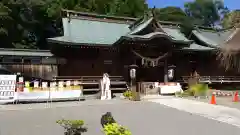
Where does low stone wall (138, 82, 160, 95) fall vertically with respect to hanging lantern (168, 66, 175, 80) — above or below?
below

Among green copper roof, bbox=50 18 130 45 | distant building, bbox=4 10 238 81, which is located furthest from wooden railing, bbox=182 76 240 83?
green copper roof, bbox=50 18 130 45

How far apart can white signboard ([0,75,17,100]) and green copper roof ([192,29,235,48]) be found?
64.0 feet

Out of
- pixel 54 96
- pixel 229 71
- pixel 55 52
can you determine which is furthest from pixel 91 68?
pixel 229 71

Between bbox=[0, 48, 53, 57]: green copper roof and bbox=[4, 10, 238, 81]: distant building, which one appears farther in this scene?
bbox=[0, 48, 53, 57]: green copper roof

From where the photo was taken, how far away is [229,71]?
26.4m

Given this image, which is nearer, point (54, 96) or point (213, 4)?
point (54, 96)

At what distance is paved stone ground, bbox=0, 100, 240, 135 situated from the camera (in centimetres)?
789

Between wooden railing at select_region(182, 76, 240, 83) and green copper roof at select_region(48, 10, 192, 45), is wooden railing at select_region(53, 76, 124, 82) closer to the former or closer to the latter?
green copper roof at select_region(48, 10, 192, 45)

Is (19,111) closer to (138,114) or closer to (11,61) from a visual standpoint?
(138,114)

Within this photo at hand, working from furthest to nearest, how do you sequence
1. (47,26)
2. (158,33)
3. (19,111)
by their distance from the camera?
(47,26)
(158,33)
(19,111)

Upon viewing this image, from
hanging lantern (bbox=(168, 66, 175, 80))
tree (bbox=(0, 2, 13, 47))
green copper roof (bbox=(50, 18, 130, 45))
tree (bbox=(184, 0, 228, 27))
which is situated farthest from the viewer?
tree (bbox=(184, 0, 228, 27))

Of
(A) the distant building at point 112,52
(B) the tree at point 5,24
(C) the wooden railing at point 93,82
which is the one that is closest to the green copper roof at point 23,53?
(A) the distant building at point 112,52

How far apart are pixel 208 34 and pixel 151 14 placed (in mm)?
11248

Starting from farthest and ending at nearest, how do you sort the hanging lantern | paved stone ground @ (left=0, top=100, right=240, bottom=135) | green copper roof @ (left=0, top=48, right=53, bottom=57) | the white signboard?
green copper roof @ (left=0, top=48, right=53, bottom=57)
the hanging lantern
the white signboard
paved stone ground @ (left=0, top=100, right=240, bottom=135)
